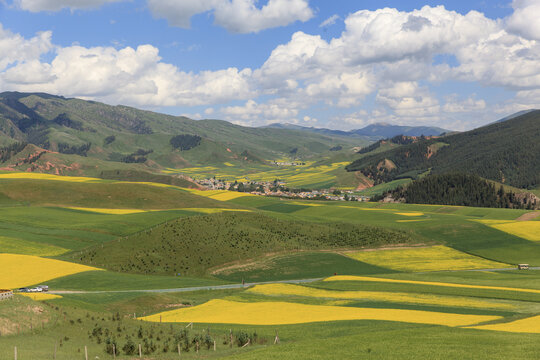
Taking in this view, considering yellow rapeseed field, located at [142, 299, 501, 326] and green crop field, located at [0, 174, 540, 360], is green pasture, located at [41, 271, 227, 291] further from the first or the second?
yellow rapeseed field, located at [142, 299, 501, 326]

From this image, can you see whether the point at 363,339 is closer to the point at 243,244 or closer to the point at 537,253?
the point at 243,244

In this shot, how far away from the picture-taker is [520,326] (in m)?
38.5

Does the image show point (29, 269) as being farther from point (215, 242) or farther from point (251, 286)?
point (215, 242)

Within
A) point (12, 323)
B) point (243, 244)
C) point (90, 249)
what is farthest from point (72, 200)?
point (12, 323)

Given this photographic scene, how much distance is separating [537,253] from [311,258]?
5574cm

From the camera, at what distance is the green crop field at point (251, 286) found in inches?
1283

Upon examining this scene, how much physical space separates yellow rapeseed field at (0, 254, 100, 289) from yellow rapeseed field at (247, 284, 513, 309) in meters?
36.1

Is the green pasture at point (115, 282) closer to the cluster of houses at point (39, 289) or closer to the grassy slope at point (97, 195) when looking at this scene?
the cluster of houses at point (39, 289)

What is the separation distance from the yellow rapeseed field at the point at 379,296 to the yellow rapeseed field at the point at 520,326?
10683mm

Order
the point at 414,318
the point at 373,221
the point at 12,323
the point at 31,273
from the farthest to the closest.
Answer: the point at 373,221 → the point at 31,273 → the point at 414,318 → the point at 12,323

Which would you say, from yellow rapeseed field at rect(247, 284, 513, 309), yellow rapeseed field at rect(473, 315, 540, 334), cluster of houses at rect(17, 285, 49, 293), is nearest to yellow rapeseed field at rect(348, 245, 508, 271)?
yellow rapeseed field at rect(247, 284, 513, 309)

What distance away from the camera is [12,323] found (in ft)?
116

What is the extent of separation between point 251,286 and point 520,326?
4736 centimetres

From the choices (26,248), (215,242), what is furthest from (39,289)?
(215,242)
